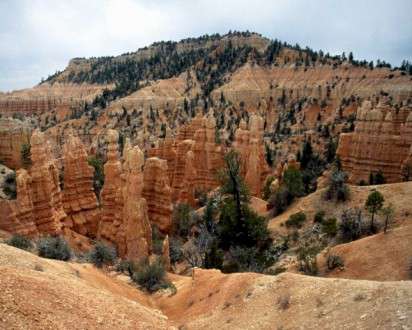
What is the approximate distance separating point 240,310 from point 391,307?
5.31m

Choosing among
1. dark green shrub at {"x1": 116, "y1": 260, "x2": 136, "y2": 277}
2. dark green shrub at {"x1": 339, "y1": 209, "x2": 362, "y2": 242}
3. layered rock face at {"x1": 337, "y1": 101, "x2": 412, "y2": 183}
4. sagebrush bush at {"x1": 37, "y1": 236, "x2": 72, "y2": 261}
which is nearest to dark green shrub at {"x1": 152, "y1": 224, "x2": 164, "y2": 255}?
dark green shrub at {"x1": 116, "y1": 260, "x2": 136, "y2": 277}

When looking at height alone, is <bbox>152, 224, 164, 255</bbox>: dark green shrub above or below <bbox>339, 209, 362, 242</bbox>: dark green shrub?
below

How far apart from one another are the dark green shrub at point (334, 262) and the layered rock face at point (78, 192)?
73.3 ft

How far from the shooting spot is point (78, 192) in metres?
35.8

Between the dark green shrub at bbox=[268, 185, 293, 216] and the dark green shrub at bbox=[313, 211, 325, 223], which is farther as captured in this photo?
the dark green shrub at bbox=[268, 185, 293, 216]

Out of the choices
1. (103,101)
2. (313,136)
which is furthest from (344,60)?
(103,101)

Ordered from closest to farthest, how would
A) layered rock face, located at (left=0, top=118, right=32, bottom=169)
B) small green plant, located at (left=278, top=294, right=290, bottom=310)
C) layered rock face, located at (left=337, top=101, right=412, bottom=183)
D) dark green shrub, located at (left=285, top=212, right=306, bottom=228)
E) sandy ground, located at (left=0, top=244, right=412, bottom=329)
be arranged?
sandy ground, located at (left=0, top=244, right=412, bottom=329) → small green plant, located at (left=278, top=294, right=290, bottom=310) → dark green shrub, located at (left=285, top=212, right=306, bottom=228) → layered rock face, located at (left=0, top=118, right=32, bottom=169) → layered rock face, located at (left=337, top=101, right=412, bottom=183)

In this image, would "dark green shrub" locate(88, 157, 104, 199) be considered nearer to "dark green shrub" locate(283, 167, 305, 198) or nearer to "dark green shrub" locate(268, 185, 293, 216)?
"dark green shrub" locate(268, 185, 293, 216)

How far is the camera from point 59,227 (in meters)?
30.6

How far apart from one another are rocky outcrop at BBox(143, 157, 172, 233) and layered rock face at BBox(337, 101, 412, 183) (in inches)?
800

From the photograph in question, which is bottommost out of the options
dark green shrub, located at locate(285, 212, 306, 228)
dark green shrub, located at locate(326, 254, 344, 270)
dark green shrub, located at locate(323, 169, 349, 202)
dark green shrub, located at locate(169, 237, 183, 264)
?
dark green shrub, located at locate(169, 237, 183, 264)

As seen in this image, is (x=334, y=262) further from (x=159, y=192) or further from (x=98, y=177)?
(x=98, y=177)

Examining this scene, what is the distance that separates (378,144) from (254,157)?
1279 cm

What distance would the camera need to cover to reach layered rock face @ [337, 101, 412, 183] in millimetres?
41000
